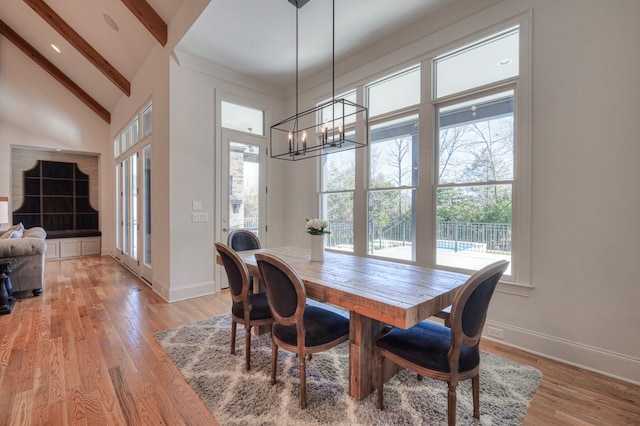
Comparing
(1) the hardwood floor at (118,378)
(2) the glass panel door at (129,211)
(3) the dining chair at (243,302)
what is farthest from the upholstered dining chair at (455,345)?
(2) the glass panel door at (129,211)

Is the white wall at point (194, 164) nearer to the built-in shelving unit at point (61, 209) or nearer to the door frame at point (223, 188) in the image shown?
the door frame at point (223, 188)

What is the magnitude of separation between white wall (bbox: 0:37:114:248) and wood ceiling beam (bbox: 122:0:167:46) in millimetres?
4707

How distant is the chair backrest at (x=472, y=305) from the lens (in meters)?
1.44

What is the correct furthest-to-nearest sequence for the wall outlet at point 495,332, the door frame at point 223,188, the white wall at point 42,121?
the white wall at point 42,121 < the door frame at point 223,188 < the wall outlet at point 495,332

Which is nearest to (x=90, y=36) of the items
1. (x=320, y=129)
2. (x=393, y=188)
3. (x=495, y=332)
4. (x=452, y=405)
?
(x=320, y=129)

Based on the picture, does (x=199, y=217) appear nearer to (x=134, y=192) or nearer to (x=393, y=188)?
(x=134, y=192)

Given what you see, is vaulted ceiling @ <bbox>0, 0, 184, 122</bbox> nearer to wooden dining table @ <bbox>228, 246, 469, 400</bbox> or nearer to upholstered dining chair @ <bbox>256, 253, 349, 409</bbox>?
upholstered dining chair @ <bbox>256, 253, 349, 409</bbox>

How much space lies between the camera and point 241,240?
3.37m

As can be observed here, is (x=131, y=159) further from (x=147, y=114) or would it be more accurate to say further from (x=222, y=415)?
(x=222, y=415)

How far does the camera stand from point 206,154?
4199 millimetres

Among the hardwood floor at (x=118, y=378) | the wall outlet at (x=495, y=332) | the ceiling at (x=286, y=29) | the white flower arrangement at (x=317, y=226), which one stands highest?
the ceiling at (x=286, y=29)

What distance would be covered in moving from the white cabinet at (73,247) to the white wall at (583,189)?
28.7ft

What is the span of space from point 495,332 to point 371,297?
1892mm

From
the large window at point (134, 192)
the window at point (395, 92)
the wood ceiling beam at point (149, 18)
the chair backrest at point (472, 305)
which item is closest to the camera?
the chair backrest at point (472, 305)
